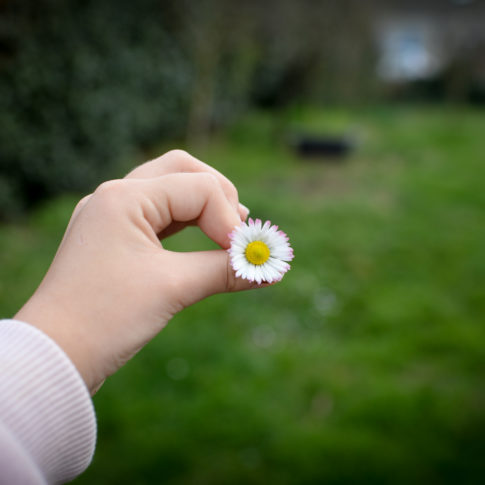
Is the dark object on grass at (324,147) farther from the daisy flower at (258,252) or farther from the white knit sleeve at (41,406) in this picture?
the white knit sleeve at (41,406)

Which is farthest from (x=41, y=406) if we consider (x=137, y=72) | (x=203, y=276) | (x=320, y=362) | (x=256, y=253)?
(x=137, y=72)

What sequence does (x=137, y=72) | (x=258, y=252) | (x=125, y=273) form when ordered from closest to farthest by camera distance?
(x=125, y=273)
(x=258, y=252)
(x=137, y=72)

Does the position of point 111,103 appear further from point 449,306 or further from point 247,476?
point 247,476

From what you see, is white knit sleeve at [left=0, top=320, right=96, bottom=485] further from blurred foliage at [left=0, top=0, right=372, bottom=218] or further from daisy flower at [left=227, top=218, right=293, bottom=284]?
blurred foliage at [left=0, top=0, right=372, bottom=218]

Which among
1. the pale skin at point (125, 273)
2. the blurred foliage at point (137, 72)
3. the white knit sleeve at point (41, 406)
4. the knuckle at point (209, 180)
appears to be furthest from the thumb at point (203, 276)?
the blurred foliage at point (137, 72)

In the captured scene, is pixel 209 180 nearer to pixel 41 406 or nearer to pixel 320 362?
pixel 41 406

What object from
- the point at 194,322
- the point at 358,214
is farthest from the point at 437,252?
the point at 194,322
